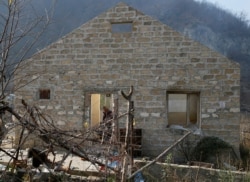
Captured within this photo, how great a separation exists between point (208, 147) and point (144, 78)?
278cm

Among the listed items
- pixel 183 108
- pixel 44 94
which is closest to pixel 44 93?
pixel 44 94

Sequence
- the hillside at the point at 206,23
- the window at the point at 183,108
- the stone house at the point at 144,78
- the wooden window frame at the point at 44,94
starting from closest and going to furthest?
the stone house at the point at 144,78, the window at the point at 183,108, the wooden window frame at the point at 44,94, the hillside at the point at 206,23

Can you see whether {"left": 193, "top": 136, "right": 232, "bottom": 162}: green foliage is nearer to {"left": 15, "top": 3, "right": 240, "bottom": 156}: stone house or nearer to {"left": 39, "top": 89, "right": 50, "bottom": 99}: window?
{"left": 15, "top": 3, "right": 240, "bottom": 156}: stone house

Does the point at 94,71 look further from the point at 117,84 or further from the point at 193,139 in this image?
the point at 193,139

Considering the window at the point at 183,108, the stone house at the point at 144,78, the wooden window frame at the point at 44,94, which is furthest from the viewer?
the wooden window frame at the point at 44,94

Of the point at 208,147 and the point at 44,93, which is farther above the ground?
the point at 44,93

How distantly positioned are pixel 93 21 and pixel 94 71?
1.62 metres

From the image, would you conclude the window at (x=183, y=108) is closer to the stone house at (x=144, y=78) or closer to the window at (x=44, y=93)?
the stone house at (x=144, y=78)

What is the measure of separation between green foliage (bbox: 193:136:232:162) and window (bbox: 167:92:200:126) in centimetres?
90

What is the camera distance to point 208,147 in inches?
362

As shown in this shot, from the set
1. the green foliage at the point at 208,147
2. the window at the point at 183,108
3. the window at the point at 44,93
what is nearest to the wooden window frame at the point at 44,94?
the window at the point at 44,93

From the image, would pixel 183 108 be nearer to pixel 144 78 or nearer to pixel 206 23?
pixel 144 78

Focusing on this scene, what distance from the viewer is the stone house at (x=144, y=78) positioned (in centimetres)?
966

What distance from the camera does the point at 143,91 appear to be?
9.98 m
